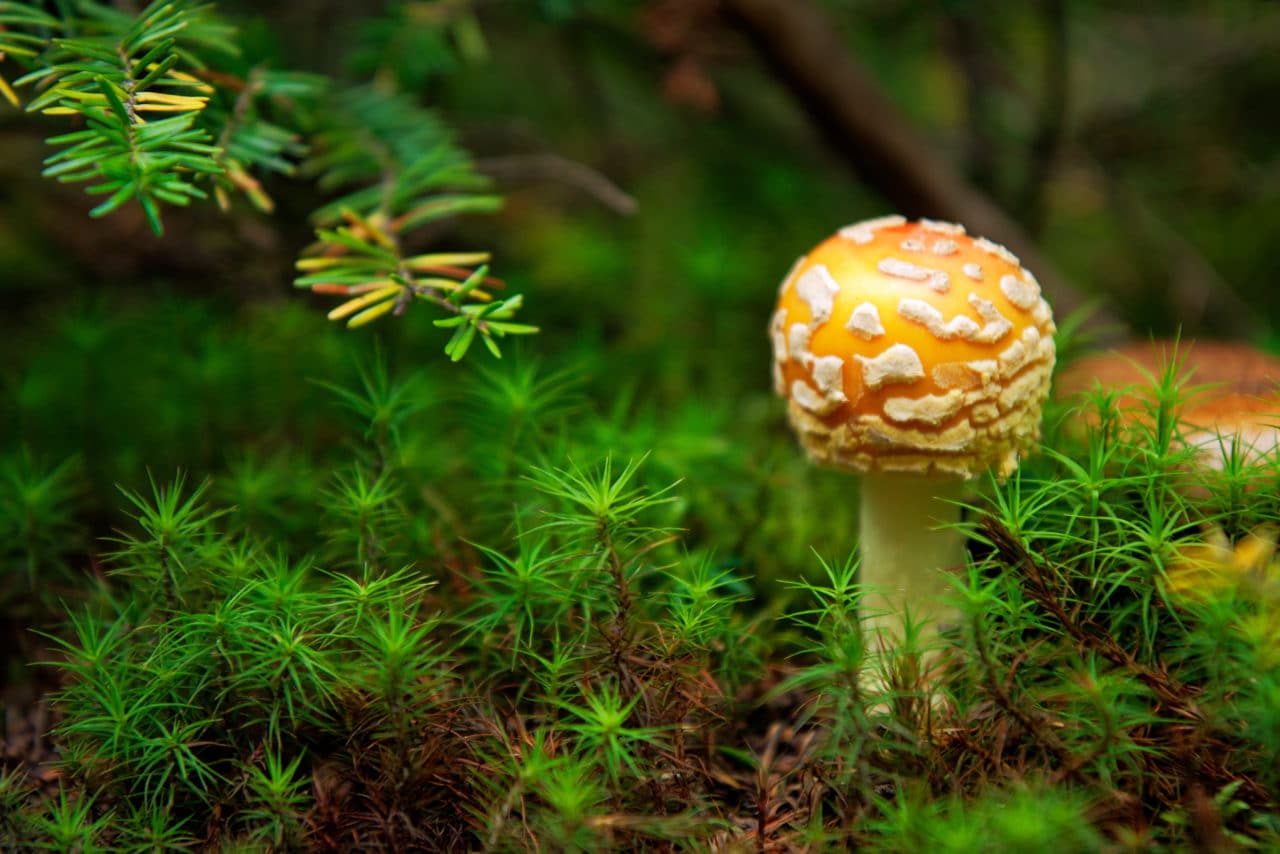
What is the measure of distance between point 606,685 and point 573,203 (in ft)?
9.18

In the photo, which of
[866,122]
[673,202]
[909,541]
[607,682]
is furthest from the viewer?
[673,202]

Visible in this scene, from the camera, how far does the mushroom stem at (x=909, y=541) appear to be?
5.96 feet

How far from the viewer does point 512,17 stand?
3025 mm

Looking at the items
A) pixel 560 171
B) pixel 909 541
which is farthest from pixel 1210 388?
pixel 560 171

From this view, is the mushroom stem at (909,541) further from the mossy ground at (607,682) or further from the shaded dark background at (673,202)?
the shaded dark background at (673,202)

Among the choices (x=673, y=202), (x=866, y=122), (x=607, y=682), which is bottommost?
(x=673, y=202)

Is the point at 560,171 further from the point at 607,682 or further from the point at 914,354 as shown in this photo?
the point at 607,682

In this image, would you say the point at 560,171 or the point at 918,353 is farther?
the point at 560,171

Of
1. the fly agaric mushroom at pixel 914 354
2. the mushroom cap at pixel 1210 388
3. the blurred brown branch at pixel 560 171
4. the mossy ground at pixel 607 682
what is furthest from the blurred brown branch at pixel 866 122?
the fly agaric mushroom at pixel 914 354

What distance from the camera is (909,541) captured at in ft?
6.09

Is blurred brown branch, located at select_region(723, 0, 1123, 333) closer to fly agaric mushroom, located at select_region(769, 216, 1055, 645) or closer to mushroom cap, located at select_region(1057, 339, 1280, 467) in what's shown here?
mushroom cap, located at select_region(1057, 339, 1280, 467)

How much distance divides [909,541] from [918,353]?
0.49 metres

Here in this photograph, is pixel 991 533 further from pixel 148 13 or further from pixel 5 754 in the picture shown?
pixel 5 754

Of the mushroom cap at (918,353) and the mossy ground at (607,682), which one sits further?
the mushroom cap at (918,353)
